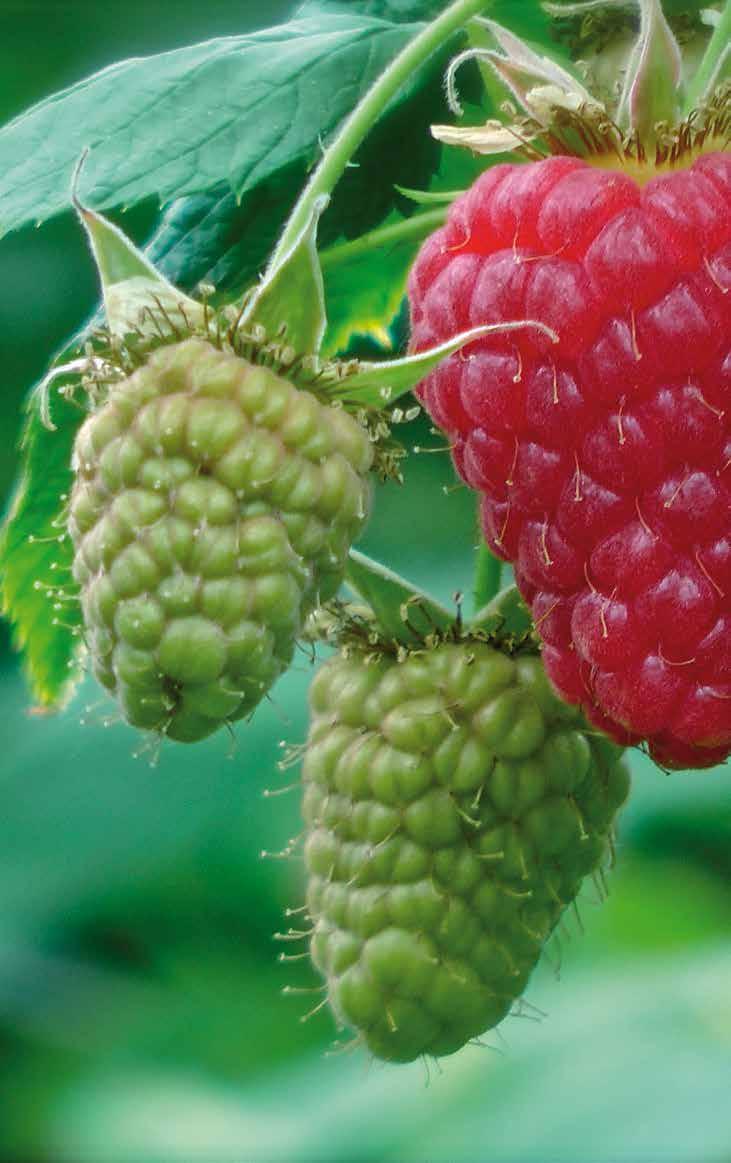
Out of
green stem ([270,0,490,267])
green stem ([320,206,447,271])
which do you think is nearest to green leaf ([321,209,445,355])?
green stem ([320,206,447,271])

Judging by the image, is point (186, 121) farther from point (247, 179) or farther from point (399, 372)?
point (399, 372)

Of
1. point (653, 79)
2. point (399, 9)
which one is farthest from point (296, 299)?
point (399, 9)

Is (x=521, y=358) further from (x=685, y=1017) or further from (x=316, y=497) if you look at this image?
(x=685, y=1017)

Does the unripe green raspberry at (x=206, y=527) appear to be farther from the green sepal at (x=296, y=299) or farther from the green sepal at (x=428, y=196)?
the green sepal at (x=428, y=196)

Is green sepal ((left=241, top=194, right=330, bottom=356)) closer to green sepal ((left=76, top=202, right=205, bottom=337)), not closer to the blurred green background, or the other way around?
green sepal ((left=76, top=202, right=205, bottom=337))

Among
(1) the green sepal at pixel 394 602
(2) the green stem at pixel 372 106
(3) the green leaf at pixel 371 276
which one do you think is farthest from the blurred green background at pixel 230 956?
(2) the green stem at pixel 372 106

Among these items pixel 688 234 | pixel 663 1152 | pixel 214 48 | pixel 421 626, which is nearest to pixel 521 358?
pixel 688 234
